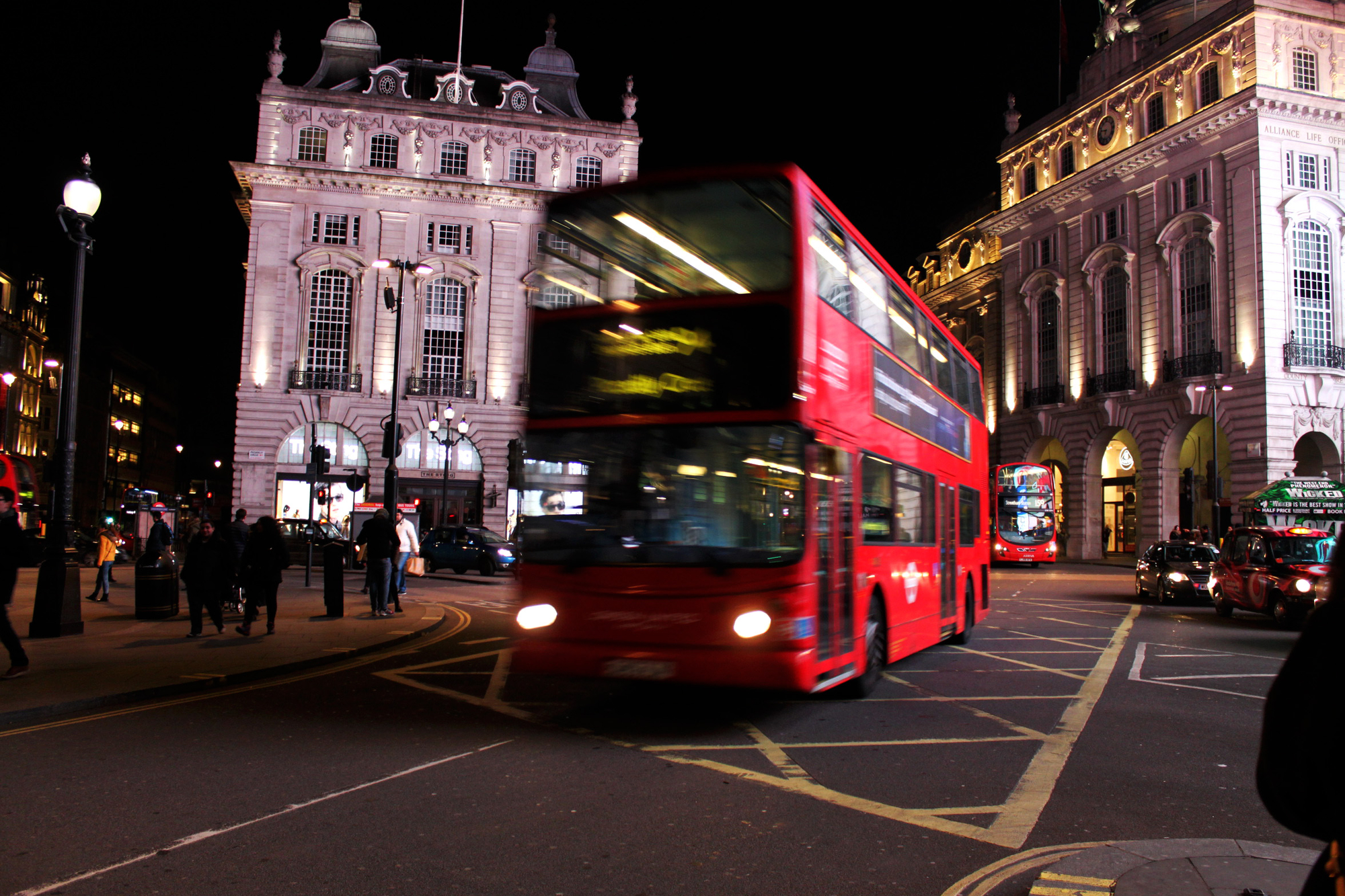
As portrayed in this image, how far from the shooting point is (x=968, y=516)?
1301 cm

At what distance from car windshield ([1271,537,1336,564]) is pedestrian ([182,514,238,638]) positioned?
16.4m

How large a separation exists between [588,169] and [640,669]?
41.6 m

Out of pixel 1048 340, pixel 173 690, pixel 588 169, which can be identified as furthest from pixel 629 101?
pixel 173 690

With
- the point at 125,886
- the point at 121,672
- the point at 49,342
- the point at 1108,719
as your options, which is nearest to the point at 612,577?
the point at 125,886

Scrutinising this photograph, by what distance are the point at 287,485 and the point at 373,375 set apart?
6.37 metres

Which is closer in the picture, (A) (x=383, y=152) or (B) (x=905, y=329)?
(B) (x=905, y=329)

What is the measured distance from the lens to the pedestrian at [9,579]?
831 centimetres

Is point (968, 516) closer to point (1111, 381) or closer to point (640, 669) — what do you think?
point (640, 669)

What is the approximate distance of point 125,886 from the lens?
3.87 m

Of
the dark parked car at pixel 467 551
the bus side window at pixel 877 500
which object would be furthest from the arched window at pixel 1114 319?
the bus side window at pixel 877 500

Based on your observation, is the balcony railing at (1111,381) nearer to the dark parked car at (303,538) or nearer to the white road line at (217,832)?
the dark parked car at (303,538)

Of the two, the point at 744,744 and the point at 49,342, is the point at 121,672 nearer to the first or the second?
the point at 744,744

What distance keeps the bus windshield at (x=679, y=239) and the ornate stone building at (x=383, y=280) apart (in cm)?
3532

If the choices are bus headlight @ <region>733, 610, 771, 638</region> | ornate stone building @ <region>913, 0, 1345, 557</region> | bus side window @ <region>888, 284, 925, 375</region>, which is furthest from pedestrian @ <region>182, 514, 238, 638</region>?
ornate stone building @ <region>913, 0, 1345, 557</region>
